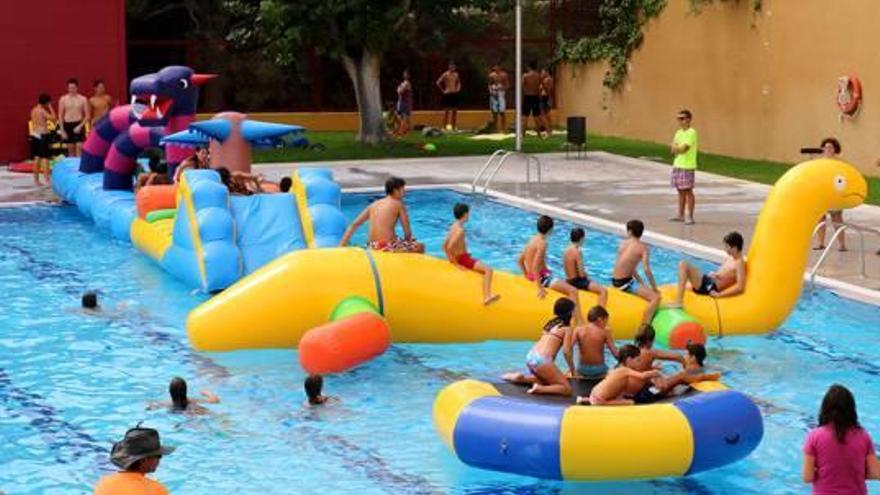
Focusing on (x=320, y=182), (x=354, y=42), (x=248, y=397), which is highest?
(x=354, y=42)

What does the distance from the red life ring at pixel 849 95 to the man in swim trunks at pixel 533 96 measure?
8711 mm

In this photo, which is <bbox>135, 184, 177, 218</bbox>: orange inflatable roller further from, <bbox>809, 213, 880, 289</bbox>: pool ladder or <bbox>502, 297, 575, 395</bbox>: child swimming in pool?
<bbox>502, 297, 575, 395</bbox>: child swimming in pool

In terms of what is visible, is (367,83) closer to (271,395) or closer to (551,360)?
(271,395)

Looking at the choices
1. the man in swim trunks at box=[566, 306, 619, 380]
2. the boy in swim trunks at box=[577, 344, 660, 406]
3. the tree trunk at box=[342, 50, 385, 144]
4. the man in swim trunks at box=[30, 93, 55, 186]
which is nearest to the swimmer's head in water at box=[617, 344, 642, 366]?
the boy in swim trunks at box=[577, 344, 660, 406]

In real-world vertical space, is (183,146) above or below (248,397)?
above

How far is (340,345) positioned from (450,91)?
21.6m

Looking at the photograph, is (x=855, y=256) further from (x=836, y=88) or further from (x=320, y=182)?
(x=836, y=88)

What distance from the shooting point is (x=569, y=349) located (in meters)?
11.8

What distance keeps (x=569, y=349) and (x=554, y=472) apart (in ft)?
5.93

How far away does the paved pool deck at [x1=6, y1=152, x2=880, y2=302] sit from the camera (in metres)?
18.5

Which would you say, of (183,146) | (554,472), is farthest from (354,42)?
(554,472)

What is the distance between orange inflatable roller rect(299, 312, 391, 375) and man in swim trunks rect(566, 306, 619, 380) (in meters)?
2.21

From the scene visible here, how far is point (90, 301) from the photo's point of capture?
15906mm

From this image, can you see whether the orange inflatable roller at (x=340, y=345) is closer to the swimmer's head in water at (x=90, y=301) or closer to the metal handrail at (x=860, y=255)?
the swimmer's head in water at (x=90, y=301)
